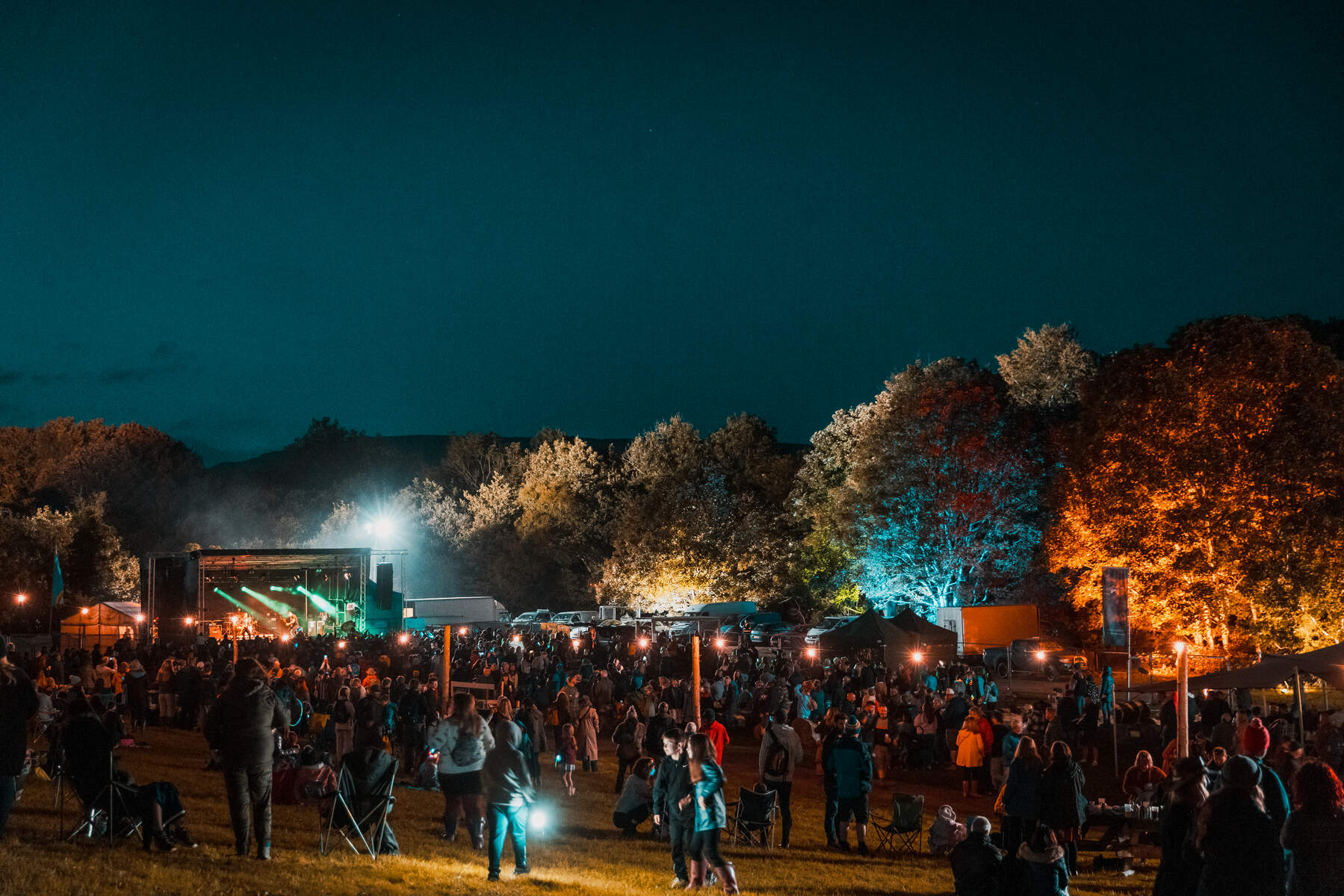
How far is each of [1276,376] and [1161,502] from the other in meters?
3.53

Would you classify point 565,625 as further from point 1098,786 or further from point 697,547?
point 1098,786

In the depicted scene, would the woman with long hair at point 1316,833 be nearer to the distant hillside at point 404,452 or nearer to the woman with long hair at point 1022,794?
the woman with long hair at point 1022,794

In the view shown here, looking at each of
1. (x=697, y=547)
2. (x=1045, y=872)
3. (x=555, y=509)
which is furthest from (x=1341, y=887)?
(x=555, y=509)

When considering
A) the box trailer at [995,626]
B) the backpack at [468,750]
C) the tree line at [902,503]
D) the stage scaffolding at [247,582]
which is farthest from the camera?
the stage scaffolding at [247,582]

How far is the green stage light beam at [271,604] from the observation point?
3469 cm

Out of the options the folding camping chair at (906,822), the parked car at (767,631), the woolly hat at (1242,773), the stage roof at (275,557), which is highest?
the stage roof at (275,557)

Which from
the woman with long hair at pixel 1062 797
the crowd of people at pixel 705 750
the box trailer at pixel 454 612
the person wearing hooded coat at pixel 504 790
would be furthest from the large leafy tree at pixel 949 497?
the person wearing hooded coat at pixel 504 790

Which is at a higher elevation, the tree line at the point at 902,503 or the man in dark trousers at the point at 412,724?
the tree line at the point at 902,503

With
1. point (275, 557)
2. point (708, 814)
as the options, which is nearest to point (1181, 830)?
point (708, 814)

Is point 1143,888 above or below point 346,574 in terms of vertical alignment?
below

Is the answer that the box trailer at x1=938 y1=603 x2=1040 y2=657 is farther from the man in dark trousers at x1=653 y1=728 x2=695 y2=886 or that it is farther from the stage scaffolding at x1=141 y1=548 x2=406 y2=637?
the man in dark trousers at x1=653 y1=728 x2=695 y2=886

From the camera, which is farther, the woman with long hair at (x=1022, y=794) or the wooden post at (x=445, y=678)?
the wooden post at (x=445, y=678)

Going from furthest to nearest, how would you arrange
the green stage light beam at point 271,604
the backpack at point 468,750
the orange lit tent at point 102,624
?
the green stage light beam at point 271,604, the orange lit tent at point 102,624, the backpack at point 468,750

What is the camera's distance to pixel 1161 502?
23.1 m
